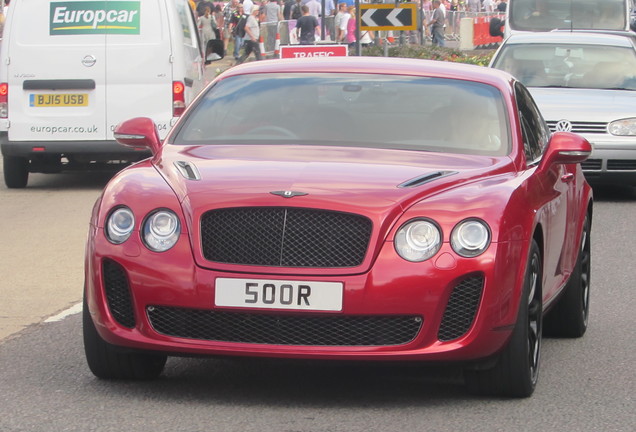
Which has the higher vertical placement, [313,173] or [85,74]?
[313,173]

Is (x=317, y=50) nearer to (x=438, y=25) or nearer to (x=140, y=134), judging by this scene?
(x=140, y=134)

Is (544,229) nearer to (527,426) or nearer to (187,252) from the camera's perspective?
(527,426)

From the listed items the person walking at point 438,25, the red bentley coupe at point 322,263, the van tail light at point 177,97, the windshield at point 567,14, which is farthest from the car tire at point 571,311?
the person walking at point 438,25

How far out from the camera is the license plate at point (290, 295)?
18.5 ft

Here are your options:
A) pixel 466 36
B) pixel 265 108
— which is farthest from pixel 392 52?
pixel 265 108

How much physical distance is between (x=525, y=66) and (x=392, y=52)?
19.1m

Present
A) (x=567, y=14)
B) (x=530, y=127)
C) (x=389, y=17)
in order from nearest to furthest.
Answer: (x=530, y=127), (x=389, y=17), (x=567, y=14)

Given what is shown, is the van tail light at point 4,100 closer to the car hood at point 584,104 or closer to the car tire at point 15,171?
the car tire at point 15,171

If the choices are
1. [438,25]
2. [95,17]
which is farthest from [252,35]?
[95,17]

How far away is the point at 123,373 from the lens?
627cm

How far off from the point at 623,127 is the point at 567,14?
12039 mm

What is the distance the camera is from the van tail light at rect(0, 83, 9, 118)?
1609 cm

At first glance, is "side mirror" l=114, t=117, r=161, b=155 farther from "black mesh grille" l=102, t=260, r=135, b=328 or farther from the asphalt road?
"black mesh grille" l=102, t=260, r=135, b=328

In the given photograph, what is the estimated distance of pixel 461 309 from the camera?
5734mm
